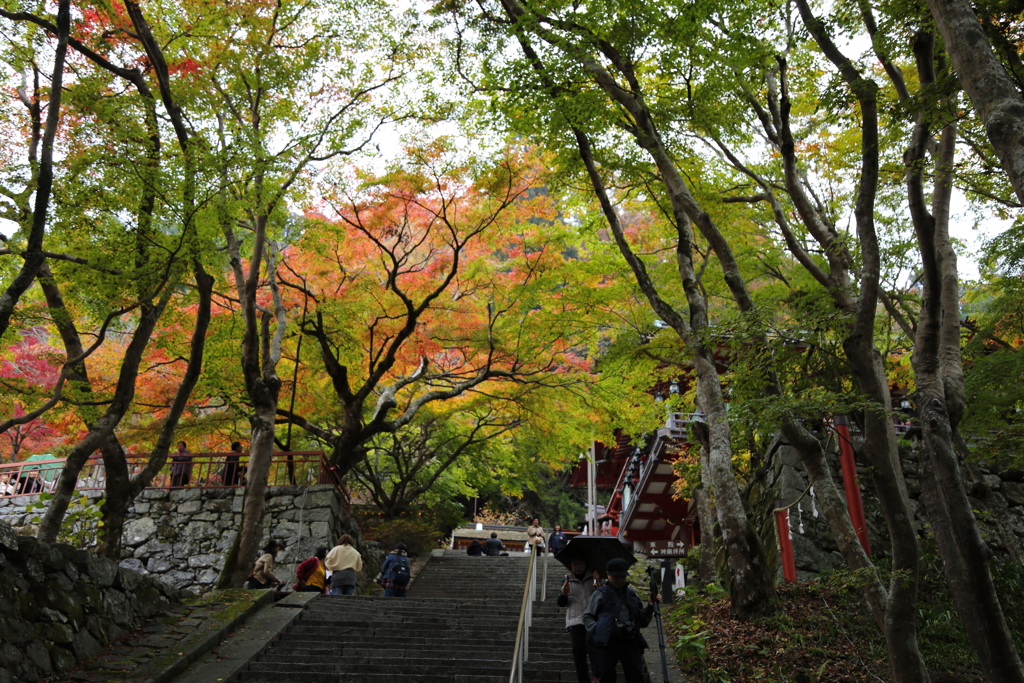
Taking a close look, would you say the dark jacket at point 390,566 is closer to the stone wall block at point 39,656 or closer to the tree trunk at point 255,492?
the tree trunk at point 255,492

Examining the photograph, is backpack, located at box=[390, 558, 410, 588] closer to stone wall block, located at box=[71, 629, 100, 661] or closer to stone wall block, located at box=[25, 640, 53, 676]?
stone wall block, located at box=[71, 629, 100, 661]

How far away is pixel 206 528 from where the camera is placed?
14.3 meters

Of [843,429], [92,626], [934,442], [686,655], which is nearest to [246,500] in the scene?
[92,626]

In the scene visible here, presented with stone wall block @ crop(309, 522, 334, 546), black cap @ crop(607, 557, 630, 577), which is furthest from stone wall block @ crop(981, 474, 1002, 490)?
stone wall block @ crop(309, 522, 334, 546)

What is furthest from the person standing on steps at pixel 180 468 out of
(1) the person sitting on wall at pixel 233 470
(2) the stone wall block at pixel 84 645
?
(2) the stone wall block at pixel 84 645

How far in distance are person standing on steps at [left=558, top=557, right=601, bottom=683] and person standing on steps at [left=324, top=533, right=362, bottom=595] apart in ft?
16.9

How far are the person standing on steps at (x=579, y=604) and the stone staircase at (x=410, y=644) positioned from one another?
0.69 m

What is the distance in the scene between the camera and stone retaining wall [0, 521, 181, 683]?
18.4ft

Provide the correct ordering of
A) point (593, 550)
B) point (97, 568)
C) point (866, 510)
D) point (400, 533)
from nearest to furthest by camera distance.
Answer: point (97, 568) < point (593, 550) < point (866, 510) < point (400, 533)

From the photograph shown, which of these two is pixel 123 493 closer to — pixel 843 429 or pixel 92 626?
pixel 92 626

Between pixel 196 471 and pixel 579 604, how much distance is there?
11889mm

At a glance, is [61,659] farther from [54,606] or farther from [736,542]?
[736,542]

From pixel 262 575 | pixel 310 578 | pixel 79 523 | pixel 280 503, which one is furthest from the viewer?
pixel 280 503

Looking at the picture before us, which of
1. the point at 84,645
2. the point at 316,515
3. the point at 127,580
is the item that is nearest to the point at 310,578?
the point at 127,580
